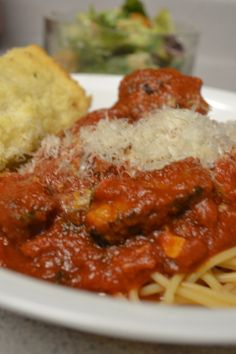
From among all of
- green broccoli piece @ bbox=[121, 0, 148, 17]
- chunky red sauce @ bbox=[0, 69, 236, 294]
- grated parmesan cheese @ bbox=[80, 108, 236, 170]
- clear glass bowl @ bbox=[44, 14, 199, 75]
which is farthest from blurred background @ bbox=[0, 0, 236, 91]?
chunky red sauce @ bbox=[0, 69, 236, 294]

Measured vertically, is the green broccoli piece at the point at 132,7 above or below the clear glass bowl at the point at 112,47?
above

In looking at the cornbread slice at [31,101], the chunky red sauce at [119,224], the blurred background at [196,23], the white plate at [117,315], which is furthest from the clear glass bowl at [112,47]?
the white plate at [117,315]

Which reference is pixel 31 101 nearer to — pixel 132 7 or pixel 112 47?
pixel 112 47

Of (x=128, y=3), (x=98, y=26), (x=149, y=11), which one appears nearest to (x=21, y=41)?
(x=149, y=11)

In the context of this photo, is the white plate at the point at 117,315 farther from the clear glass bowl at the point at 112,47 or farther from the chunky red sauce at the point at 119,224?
the clear glass bowl at the point at 112,47

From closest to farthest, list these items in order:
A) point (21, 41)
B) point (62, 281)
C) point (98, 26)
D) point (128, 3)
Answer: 1. point (62, 281)
2. point (98, 26)
3. point (128, 3)
4. point (21, 41)

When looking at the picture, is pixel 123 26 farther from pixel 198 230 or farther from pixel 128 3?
pixel 198 230

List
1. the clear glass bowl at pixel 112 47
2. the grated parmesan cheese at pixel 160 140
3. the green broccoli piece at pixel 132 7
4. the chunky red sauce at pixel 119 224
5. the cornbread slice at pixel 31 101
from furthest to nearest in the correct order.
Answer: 1. the green broccoli piece at pixel 132 7
2. the clear glass bowl at pixel 112 47
3. the cornbread slice at pixel 31 101
4. the grated parmesan cheese at pixel 160 140
5. the chunky red sauce at pixel 119 224
